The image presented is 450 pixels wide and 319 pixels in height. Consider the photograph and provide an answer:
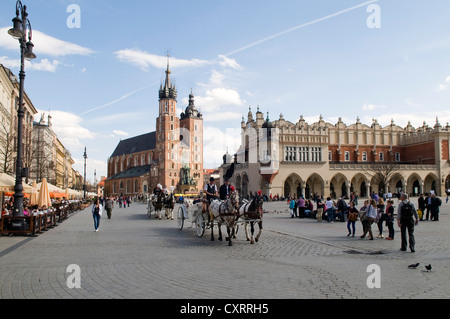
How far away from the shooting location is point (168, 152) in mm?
117812

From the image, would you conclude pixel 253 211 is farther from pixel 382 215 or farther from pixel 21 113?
pixel 21 113

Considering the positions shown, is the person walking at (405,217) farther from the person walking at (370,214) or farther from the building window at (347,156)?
the building window at (347,156)

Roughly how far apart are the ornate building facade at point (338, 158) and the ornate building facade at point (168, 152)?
→ 5323 cm

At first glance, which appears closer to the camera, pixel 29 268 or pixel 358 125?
pixel 29 268

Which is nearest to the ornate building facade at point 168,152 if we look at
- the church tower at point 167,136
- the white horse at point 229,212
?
the church tower at point 167,136

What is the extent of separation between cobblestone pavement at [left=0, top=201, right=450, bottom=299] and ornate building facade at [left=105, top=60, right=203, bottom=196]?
101167 millimetres

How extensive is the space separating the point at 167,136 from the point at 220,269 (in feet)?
370

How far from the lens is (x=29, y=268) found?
27.0 feet

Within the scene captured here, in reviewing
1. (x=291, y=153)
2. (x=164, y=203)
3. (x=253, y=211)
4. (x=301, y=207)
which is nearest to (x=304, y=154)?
(x=291, y=153)

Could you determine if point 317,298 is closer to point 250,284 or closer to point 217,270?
point 250,284

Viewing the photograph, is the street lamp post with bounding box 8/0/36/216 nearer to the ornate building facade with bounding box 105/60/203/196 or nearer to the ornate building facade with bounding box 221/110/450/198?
the ornate building facade with bounding box 221/110/450/198
